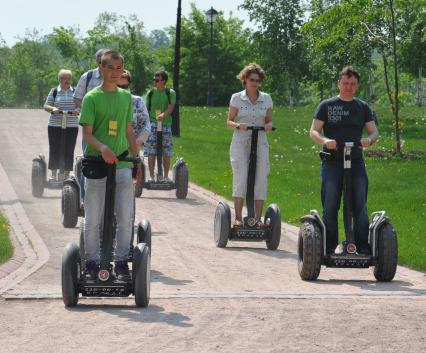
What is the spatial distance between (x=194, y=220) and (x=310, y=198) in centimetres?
340

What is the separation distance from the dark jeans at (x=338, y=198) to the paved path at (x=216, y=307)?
402 mm

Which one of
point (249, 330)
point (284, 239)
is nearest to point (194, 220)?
point (284, 239)

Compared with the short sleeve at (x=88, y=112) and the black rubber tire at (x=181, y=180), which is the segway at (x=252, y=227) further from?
the black rubber tire at (x=181, y=180)

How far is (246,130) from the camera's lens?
45.8ft

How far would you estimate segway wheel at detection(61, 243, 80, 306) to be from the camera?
923 centimetres

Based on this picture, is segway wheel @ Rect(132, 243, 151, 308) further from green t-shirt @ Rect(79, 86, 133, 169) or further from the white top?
the white top

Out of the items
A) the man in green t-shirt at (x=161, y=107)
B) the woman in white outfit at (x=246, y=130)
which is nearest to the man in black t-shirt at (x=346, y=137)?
the woman in white outfit at (x=246, y=130)

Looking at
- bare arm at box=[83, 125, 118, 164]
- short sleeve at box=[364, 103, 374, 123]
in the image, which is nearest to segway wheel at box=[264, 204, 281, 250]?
short sleeve at box=[364, 103, 374, 123]

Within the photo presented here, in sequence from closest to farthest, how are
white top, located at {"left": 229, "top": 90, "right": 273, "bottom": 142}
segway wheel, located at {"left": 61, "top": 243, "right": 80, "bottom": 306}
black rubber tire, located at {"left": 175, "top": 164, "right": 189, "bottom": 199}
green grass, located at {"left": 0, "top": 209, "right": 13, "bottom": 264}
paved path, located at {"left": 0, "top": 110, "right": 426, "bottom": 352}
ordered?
paved path, located at {"left": 0, "top": 110, "right": 426, "bottom": 352} → segway wheel, located at {"left": 61, "top": 243, "right": 80, "bottom": 306} → green grass, located at {"left": 0, "top": 209, "right": 13, "bottom": 264} → white top, located at {"left": 229, "top": 90, "right": 273, "bottom": 142} → black rubber tire, located at {"left": 175, "top": 164, "right": 189, "bottom": 199}

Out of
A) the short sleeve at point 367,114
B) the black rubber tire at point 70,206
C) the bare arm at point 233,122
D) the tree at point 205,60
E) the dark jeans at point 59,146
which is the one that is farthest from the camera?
the tree at point 205,60

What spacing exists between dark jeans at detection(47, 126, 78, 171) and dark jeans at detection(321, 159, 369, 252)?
9.37 meters

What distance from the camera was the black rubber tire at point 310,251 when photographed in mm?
11164

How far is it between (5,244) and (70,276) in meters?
4.13

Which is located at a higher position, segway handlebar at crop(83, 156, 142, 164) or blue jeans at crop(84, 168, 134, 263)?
segway handlebar at crop(83, 156, 142, 164)
